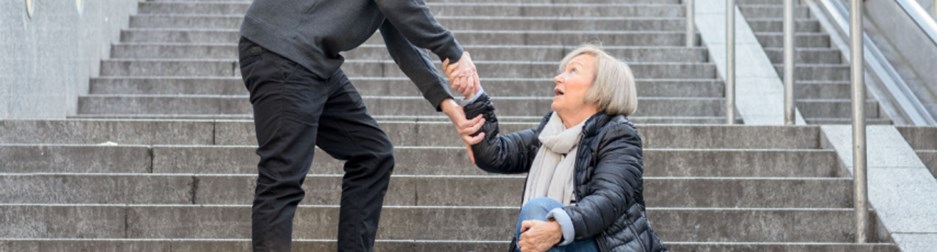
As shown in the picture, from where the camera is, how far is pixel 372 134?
193 inches

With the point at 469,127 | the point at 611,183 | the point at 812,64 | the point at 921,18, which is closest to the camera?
the point at 611,183

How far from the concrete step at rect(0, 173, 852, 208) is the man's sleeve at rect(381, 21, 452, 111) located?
1.18 m

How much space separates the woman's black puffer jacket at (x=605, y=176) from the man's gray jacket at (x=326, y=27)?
0.80 ft

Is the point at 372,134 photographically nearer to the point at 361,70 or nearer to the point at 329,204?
the point at 329,204

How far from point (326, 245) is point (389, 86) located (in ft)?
8.96

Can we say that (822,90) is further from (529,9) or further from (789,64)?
(529,9)

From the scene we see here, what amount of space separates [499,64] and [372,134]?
3.67 m

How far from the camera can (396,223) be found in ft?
18.8

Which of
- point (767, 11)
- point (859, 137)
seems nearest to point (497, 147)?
A: point (859, 137)

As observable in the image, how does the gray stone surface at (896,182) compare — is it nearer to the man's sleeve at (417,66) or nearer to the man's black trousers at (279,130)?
the man's sleeve at (417,66)

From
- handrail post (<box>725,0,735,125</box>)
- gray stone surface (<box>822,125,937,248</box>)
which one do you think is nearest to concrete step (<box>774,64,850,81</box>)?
handrail post (<box>725,0,735,125</box>)

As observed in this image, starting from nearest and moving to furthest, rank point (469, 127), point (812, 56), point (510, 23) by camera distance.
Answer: point (469, 127)
point (812, 56)
point (510, 23)

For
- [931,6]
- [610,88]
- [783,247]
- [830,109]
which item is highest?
[931,6]

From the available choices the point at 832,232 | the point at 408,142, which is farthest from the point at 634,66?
the point at 832,232
